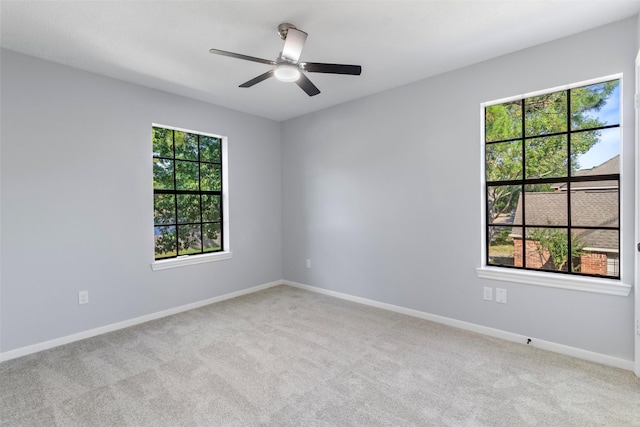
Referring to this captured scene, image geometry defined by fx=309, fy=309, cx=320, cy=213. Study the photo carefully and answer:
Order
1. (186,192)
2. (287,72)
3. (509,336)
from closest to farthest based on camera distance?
(287,72), (509,336), (186,192)

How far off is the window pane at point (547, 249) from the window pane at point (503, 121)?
0.92m

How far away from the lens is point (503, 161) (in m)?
2.97

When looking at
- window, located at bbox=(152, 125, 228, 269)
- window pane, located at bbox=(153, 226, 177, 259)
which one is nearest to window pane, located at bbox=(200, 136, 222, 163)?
window, located at bbox=(152, 125, 228, 269)

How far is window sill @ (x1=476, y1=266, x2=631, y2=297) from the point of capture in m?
2.35

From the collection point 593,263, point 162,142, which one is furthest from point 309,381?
point 162,142

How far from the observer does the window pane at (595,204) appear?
246 centimetres

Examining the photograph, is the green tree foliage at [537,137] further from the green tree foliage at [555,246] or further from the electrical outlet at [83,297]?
the electrical outlet at [83,297]

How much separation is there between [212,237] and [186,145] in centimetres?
124

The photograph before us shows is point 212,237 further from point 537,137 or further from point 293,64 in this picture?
point 537,137

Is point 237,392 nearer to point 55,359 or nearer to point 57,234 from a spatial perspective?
point 55,359

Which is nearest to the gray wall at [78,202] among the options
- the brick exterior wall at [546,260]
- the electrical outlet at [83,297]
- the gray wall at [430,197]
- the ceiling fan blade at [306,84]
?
the electrical outlet at [83,297]

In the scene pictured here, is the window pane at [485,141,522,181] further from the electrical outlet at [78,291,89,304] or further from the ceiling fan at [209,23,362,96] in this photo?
the electrical outlet at [78,291,89,304]

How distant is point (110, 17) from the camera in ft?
7.16

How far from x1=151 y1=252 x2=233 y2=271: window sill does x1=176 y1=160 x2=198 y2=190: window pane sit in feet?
2.88
